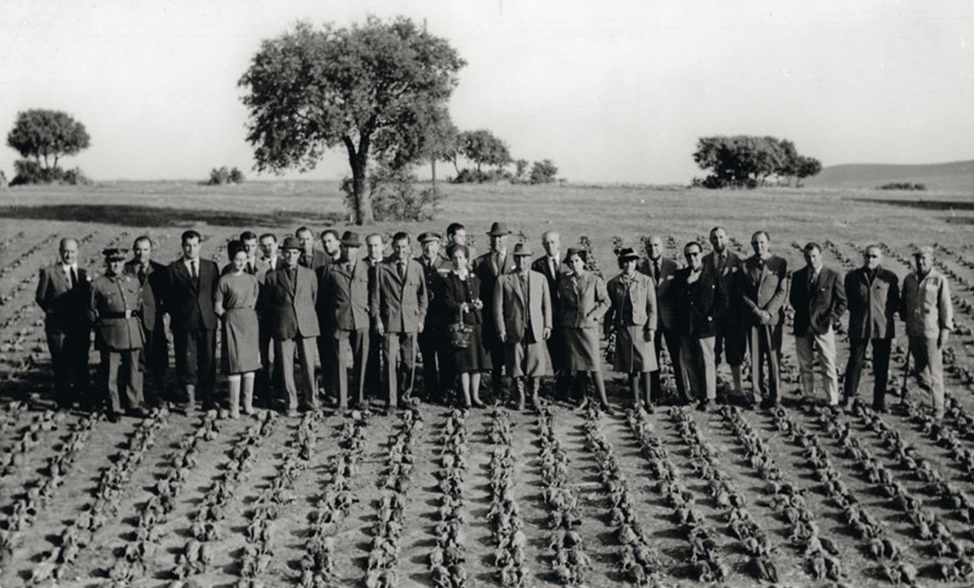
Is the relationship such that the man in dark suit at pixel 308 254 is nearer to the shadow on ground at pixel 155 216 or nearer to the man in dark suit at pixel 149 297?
the man in dark suit at pixel 149 297

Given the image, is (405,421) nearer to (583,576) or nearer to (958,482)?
(583,576)

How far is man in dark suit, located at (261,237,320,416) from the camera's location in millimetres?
11320

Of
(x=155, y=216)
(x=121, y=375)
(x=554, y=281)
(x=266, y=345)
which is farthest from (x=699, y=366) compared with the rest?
(x=155, y=216)

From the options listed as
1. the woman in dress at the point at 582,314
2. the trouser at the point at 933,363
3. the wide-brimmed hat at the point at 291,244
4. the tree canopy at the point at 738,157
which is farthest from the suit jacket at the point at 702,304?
the tree canopy at the point at 738,157

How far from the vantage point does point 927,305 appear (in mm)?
11305

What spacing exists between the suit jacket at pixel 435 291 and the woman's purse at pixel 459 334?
0.44 feet

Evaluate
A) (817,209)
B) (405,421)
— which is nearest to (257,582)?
(405,421)

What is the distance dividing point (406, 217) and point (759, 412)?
17.7 meters

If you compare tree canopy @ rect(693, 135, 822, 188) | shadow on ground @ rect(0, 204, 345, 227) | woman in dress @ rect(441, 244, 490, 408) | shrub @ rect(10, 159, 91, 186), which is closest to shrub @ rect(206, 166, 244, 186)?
shrub @ rect(10, 159, 91, 186)

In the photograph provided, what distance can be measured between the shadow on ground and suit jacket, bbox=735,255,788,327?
17.8m

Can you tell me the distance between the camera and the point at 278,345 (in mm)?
11438

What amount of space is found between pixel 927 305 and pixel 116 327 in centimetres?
981

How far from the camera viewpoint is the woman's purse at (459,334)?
11.5 metres

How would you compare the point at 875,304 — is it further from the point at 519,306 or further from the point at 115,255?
the point at 115,255
